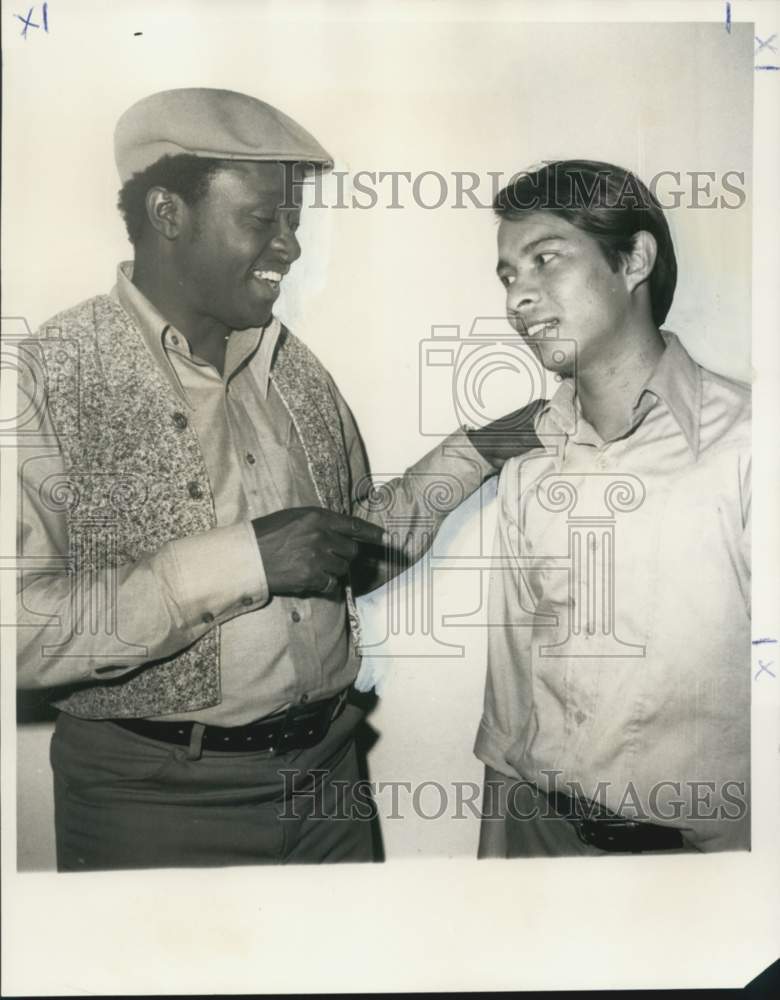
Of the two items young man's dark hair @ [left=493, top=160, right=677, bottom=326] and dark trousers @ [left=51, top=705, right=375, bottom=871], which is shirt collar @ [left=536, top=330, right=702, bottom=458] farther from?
dark trousers @ [left=51, top=705, right=375, bottom=871]

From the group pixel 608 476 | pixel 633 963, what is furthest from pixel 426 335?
pixel 633 963

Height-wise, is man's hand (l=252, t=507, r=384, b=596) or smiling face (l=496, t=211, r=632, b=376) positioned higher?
smiling face (l=496, t=211, r=632, b=376)

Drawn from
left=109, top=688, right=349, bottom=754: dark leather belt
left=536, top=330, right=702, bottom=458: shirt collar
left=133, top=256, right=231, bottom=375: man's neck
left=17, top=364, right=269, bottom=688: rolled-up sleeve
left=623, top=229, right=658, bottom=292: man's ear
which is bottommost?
left=109, top=688, right=349, bottom=754: dark leather belt

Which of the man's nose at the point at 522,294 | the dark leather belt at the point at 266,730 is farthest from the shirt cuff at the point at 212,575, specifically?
the man's nose at the point at 522,294

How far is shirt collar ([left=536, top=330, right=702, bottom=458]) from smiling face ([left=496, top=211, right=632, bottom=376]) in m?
0.08

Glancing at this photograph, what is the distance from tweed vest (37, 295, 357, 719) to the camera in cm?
211

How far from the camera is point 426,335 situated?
86.7 inches

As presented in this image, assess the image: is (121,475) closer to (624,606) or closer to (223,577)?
(223,577)

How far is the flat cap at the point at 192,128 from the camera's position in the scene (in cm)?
214

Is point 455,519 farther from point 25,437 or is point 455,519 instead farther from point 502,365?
point 25,437

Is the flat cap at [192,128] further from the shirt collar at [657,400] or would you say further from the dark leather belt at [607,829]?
the dark leather belt at [607,829]

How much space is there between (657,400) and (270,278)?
0.80m

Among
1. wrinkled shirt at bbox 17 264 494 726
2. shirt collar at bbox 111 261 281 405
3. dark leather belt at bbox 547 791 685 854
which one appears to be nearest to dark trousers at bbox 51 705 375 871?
wrinkled shirt at bbox 17 264 494 726

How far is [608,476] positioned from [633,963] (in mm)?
980
